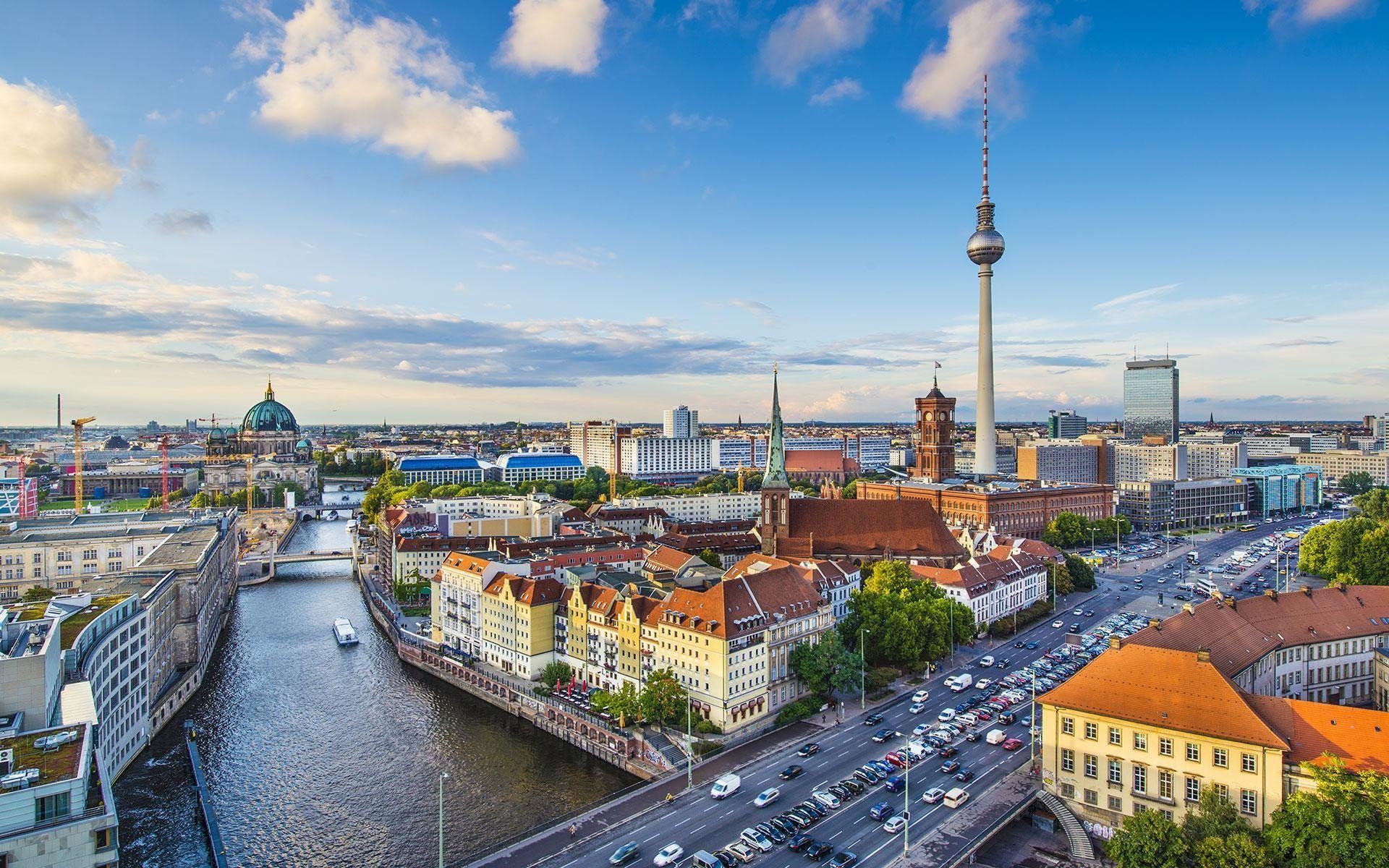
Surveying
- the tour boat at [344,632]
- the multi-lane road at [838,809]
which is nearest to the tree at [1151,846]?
the multi-lane road at [838,809]

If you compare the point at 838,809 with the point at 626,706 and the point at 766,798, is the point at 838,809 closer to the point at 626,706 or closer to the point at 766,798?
the point at 766,798

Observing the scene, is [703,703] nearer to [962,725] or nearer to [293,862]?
[962,725]

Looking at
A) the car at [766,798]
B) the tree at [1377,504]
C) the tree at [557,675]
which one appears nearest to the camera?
the car at [766,798]

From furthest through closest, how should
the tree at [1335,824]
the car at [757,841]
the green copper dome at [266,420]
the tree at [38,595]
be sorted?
the green copper dome at [266,420] → the tree at [38,595] → the car at [757,841] → the tree at [1335,824]

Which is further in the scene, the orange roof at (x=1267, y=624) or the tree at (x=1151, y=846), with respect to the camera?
the orange roof at (x=1267, y=624)

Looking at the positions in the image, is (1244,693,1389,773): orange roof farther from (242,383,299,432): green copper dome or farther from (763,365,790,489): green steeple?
(242,383,299,432): green copper dome

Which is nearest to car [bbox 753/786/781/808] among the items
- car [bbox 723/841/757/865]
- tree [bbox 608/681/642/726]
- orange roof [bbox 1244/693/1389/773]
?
car [bbox 723/841/757/865]

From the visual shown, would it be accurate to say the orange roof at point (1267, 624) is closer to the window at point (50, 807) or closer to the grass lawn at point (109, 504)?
the window at point (50, 807)

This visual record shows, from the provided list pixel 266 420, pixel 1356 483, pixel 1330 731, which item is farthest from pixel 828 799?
pixel 266 420
